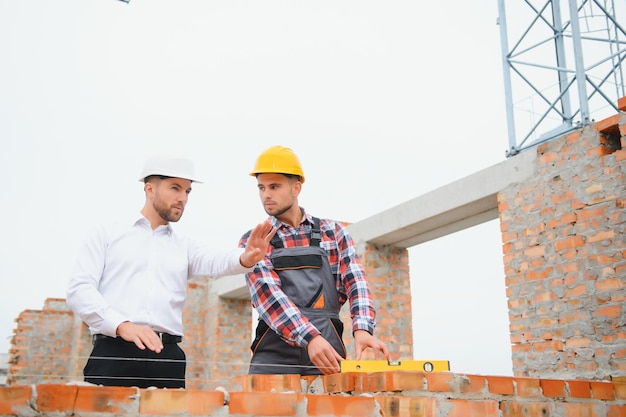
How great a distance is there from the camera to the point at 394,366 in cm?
241

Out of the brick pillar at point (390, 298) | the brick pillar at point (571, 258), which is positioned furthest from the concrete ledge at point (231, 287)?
the brick pillar at point (571, 258)

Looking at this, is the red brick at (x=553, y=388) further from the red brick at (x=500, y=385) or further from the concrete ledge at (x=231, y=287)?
the concrete ledge at (x=231, y=287)

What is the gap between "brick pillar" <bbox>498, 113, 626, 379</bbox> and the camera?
4.93 meters

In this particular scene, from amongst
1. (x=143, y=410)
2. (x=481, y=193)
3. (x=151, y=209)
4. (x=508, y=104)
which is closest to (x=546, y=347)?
(x=481, y=193)

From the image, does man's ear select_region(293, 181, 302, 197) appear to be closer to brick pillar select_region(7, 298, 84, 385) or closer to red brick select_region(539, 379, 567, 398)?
red brick select_region(539, 379, 567, 398)

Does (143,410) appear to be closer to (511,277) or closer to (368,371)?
(368,371)

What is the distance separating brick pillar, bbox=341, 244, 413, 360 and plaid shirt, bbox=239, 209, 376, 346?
4.42 m

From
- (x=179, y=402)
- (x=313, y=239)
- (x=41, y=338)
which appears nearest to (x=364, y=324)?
(x=313, y=239)

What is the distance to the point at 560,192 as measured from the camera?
5.46m

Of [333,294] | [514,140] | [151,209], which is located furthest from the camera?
[514,140]

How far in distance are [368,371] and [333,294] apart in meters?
0.54

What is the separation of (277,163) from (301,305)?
2.04ft

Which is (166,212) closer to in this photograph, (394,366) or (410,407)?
(394,366)

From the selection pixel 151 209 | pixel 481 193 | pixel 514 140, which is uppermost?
pixel 514 140
